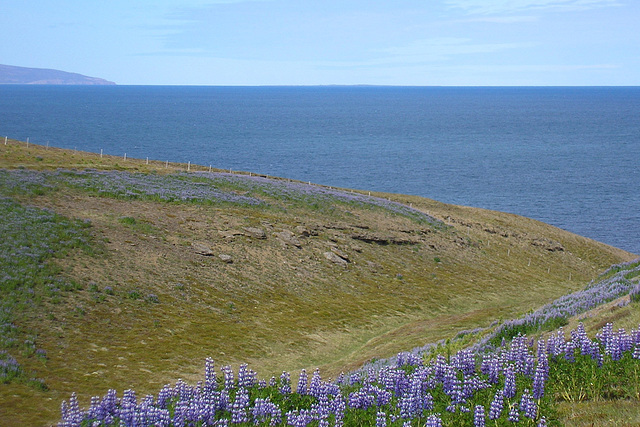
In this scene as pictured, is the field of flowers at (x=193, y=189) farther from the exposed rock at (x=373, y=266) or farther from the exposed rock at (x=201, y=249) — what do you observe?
the exposed rock at (x=373, y=266)

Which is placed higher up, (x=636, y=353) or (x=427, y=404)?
(x=636, y=353)

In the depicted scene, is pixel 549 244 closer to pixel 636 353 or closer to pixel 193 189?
pixel 193 189

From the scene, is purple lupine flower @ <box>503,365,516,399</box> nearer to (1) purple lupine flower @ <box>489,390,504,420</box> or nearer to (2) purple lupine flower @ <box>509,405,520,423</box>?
(1) purple lupine flower @ <box>489,390,504,420</box>

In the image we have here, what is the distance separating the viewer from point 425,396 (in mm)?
10914

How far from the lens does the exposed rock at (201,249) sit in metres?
37.1

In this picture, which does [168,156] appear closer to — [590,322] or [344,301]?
[344,301]

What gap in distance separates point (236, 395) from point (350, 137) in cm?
17788

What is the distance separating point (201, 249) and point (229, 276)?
10.7 feet

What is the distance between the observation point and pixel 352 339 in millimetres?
31000

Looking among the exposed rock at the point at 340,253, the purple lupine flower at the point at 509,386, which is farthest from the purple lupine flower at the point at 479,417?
the exposed rock at the point at 340,253

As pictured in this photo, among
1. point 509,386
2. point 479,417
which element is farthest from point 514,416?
point 509,386

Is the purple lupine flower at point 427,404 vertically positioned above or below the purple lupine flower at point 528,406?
below

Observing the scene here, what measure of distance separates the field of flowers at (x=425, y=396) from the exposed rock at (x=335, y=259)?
28.0 m

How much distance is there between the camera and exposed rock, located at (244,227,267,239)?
41.1m
